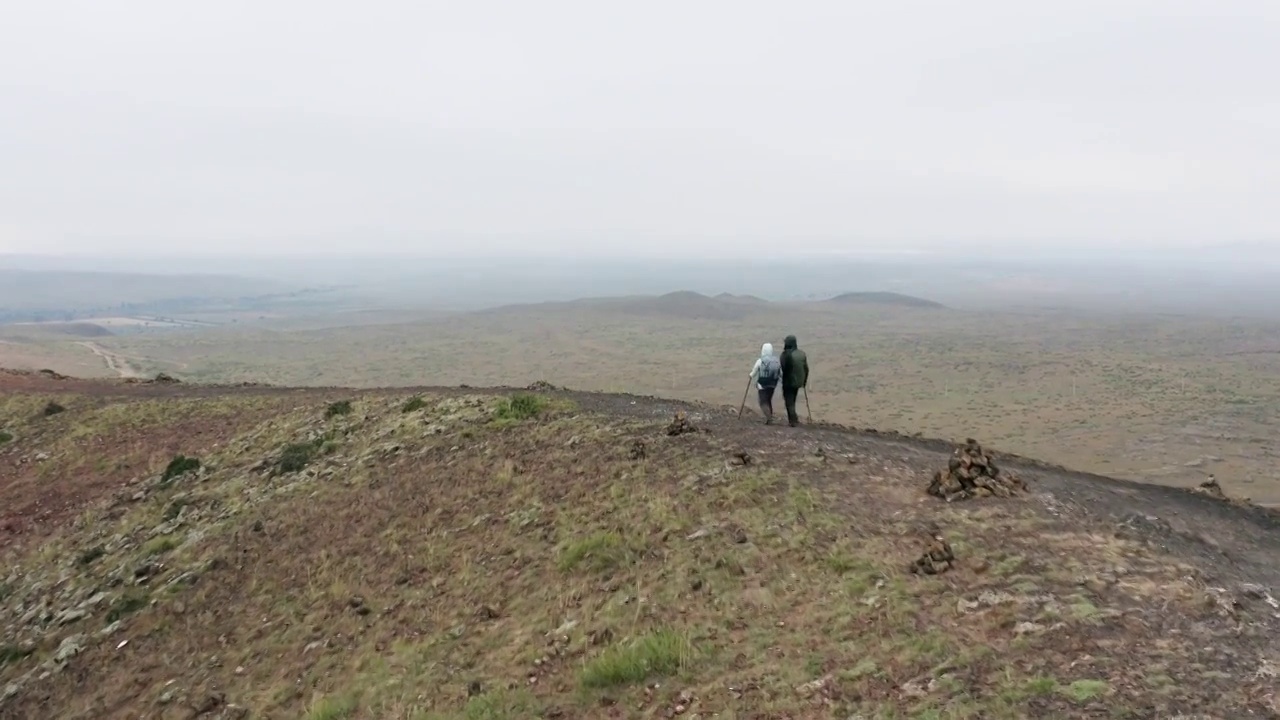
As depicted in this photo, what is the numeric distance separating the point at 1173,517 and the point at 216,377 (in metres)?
78.9

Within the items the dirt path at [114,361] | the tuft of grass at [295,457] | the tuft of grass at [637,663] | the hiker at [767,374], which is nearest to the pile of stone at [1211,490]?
the hiker at [767,374]

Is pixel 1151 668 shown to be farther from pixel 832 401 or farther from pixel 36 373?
pixel 832 401

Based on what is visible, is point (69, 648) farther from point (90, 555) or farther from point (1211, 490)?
point (1211, 490)

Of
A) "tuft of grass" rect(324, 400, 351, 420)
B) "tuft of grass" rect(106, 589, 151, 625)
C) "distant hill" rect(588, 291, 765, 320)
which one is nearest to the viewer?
"tuft of grass" rect(106, 589, 151, 625)

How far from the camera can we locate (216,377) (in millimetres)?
72562

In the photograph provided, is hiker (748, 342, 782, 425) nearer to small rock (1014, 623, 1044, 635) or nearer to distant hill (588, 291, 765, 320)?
small rock (1014, 623, 1044, 635)

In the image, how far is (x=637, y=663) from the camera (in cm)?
810

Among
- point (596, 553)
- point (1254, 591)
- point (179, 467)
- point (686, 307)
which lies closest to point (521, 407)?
point (596, 553)

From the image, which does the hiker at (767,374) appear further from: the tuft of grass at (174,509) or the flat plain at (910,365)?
the tuft of grass at (174,509)

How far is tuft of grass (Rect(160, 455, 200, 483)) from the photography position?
19.0 meters

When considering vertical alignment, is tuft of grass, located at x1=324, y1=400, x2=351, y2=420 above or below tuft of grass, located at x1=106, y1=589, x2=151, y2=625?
above

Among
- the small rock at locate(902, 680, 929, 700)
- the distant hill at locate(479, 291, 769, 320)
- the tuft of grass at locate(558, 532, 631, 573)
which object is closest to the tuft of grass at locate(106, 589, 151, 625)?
the tuft of grass at locate(558, 532, 631, 573)

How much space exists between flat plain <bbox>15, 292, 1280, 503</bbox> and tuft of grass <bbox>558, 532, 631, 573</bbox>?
1751 centimetres

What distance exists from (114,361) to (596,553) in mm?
91235
